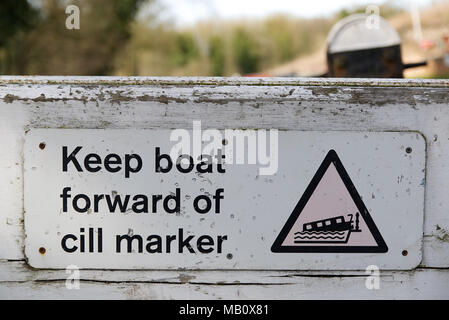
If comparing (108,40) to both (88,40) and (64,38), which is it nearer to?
(88,40)

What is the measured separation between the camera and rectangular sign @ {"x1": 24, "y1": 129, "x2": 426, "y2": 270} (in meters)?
2.22

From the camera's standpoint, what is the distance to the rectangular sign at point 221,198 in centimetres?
222

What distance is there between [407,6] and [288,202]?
59003mm

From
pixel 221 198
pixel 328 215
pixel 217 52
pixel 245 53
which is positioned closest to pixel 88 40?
pixel 221 198

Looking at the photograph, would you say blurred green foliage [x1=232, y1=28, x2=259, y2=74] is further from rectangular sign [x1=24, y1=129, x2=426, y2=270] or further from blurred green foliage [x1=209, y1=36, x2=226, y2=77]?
rectangular sign [x1=24, y1=129, x2=426, y2=270]

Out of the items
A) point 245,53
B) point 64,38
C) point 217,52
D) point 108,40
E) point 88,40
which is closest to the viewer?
point 64,38

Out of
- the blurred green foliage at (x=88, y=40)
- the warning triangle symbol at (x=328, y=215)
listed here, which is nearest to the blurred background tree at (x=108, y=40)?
the blurred green foliage at (x=88, y=40)

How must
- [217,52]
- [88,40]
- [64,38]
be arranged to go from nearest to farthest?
[64,38] < [88,40] < [217,52]

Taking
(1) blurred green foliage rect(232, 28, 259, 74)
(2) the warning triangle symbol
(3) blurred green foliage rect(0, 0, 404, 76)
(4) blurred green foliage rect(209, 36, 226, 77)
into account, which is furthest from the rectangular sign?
(1) blurred green foliage rect(232, 28, 259, 74)

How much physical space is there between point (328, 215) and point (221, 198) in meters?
0.44

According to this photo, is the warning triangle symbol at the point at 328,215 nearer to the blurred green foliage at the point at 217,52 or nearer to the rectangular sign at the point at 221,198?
the rectangular sign at the point at 221,198

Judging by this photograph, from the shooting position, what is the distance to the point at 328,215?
2248 millimetres

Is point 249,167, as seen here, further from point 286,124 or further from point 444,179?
→ point 444,179

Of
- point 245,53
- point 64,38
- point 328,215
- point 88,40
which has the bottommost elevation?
point 328,215
